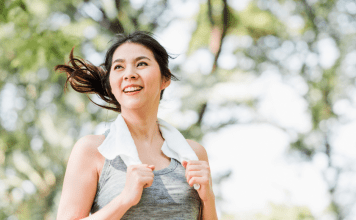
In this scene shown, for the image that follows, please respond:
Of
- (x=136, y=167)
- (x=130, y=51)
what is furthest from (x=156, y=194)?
(x=130, y=51)

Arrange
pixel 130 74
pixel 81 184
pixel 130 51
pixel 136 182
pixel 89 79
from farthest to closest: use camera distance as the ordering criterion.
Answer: pixel 89 79 < pixel 130 51 < pixel 130 74 < pixel 81 184 < pixel 136 182

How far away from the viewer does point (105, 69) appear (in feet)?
6.58

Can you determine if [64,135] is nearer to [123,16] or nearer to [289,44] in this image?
[123,16]

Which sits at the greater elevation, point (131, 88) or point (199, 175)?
point (131, 88)

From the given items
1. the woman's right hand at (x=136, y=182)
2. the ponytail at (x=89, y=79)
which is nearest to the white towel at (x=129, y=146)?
the woman's right hand at (x=136, y=182)

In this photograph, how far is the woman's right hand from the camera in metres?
1.42

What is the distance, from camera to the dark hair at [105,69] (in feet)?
6.11

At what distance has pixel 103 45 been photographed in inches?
263

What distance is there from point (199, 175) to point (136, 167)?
0.90 feet

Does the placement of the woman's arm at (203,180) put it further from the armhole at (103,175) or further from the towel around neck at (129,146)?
the armhole at (103,175)

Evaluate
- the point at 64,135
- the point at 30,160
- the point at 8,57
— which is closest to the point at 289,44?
the point at 64,135

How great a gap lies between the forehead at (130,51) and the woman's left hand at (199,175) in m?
0.56

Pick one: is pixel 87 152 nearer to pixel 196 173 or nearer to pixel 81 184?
pixel 81 184

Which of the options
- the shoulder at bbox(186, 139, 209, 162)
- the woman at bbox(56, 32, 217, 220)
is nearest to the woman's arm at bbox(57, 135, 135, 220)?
the woman at bbox(56, 32, 217, 220)
